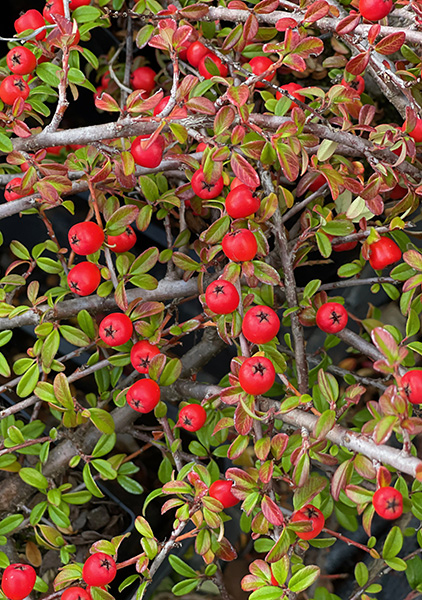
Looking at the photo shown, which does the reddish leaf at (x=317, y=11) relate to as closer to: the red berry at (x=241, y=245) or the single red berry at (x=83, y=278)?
the red berry at (x=241, y=245)

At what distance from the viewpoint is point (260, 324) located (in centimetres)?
101

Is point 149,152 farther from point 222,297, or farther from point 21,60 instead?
point 21,60

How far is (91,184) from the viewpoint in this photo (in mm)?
1117

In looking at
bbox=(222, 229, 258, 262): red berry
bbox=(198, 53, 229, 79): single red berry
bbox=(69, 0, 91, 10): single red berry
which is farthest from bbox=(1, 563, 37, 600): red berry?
bbox=(69, 0, 91, 10): single red berry

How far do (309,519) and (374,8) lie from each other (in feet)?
3.27

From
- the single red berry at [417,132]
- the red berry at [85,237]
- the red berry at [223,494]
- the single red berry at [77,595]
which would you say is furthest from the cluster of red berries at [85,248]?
the single red berry at [417,132]

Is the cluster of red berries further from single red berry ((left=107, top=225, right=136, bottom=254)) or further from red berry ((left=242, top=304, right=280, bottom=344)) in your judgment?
red berry ((left=242, top=304, right=280, bottom=344))

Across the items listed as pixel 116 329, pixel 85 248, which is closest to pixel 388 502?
pixel 116 329

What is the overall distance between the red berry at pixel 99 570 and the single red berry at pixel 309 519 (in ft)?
1.19

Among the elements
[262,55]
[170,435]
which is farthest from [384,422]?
[262,55]

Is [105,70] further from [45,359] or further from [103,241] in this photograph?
[45,359]

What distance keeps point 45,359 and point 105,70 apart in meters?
1.10

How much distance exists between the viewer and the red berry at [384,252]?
1.16m

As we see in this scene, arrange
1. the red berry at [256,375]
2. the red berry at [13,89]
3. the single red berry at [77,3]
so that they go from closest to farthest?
the red berry at [256,375] → the red berry at [13,89] → the single red berry at [77,3]
